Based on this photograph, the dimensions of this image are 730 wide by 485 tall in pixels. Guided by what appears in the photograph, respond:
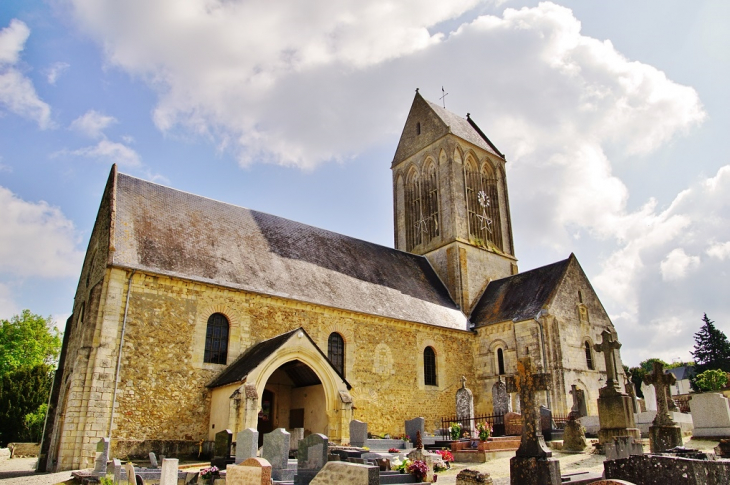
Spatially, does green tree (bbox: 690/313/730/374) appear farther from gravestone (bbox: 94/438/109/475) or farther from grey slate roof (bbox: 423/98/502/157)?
gravestone (bbox: 94/438/109/475)

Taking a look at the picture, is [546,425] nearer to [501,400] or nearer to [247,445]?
[501,400]

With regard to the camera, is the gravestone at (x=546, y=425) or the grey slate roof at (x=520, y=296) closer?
the gravestone at (x=546, y=425)

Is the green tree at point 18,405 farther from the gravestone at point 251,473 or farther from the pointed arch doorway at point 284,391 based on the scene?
the gravestone at point 251,473

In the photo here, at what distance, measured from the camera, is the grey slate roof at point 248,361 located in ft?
51.8

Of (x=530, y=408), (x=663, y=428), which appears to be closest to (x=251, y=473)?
(x=530, y=408)

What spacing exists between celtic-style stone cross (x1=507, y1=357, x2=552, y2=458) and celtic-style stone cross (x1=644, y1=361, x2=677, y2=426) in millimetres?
5324

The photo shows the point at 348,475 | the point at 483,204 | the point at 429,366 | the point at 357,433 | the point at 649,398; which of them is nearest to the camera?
the point at 348,475

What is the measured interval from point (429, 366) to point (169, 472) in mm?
14569

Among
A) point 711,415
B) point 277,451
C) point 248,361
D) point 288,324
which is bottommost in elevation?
point 277,451

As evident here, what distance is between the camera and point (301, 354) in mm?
16750

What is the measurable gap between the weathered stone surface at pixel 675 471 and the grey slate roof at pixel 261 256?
47.9ft

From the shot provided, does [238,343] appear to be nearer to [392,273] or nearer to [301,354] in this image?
[301,354]

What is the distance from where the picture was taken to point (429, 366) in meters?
23.0

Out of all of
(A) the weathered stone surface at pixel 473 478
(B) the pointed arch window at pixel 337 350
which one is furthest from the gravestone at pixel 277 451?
(B) the pointed arch window at pixel 337 350
